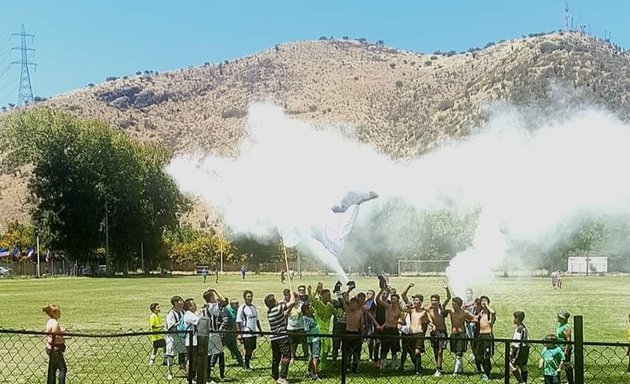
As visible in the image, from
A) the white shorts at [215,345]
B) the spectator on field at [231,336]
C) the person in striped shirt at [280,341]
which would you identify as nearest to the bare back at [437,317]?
the person in striped shirt at [280,341]

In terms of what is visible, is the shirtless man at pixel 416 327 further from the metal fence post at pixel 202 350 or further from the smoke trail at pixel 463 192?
the metal fence post at pixel 202 350

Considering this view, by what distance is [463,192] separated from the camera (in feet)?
182

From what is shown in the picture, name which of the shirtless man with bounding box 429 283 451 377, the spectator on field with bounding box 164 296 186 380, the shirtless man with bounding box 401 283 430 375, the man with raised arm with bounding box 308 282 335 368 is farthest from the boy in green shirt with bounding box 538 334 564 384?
the spectator on field with bounding box 164 296 186 380

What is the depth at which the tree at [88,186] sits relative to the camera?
85.8 m

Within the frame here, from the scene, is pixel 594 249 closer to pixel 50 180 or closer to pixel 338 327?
pixel 50 180

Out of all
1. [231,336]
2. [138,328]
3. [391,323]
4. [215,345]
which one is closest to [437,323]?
[391,323]

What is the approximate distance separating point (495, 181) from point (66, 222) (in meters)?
59.8

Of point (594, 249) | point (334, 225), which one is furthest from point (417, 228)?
point (334, 225)

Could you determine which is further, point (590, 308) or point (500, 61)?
point (500, 61)

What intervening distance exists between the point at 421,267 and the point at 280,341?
7814 centimetres

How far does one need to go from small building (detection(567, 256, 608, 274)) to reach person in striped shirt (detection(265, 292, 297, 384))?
82470 mm

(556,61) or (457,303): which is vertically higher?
(556,61)

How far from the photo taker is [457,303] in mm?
18828

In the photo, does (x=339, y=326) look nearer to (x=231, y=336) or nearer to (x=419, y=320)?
(x=419, y=320)
